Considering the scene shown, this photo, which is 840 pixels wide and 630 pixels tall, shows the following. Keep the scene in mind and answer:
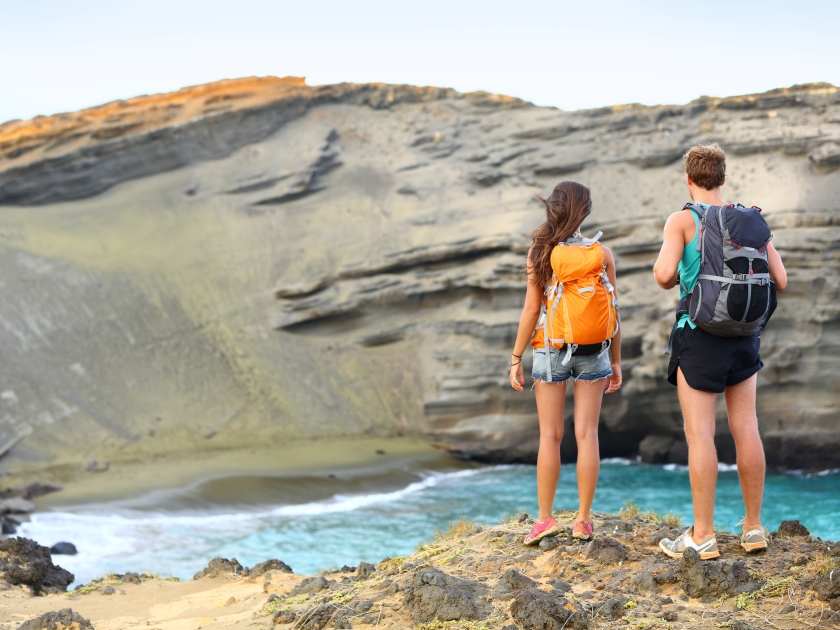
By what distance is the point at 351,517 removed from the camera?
17312mm

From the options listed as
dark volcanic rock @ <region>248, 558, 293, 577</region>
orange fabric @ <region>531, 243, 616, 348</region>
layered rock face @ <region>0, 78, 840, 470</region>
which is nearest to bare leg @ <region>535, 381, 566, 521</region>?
orange fabric @ <region>531, 243, 616, 348</region>

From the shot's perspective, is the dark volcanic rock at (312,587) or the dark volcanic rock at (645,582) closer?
the dark volcanic rock at (645,582)

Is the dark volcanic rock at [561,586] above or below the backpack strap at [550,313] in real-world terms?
below

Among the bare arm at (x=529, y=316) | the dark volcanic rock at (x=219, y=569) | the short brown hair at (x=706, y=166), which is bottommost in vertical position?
the dark volcanic rock at (x=219, y=569)

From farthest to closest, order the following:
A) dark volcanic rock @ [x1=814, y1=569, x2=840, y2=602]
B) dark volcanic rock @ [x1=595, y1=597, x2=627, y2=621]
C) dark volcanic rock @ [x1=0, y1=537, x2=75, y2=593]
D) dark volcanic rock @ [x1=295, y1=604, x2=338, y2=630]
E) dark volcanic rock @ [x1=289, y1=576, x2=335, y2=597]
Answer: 1. dark volcanic rock @ [x1=0, y1=537, x2=75, y2=593]
2. dark volcanic rock @ [x1=289, y1=576, x2=335, y2=597]
3. dark volcanic rock @ [x1=295, y1=604, x2=338, y2=630]
4. dark volcanic rock @ [x1=595, y1=597, x2=627, y2=621]
5. dark volcanic rock @ [x1=814, y1=569, x2=840, y2=602]

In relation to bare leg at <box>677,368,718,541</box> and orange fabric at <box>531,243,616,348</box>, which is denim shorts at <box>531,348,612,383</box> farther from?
bare leg at <box>677,368,718,541</box>

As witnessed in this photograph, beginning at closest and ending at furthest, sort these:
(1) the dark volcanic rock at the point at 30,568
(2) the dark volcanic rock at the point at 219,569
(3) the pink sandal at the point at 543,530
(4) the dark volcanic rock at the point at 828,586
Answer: (4) the dark volcanic rock at the point at 828,586 → (3) the pink sandal at the point at 543,530 → (2) the dark volcanic rock at the point at 219,569 → (1) the dark volcanic rock at the point at 30,568

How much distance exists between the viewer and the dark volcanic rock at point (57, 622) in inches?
197

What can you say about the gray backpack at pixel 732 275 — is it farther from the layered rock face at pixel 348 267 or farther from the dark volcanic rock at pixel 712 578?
the layered rock face at pixel 348 267

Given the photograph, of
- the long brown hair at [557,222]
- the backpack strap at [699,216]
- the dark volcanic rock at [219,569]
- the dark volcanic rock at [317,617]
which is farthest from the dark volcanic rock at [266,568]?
the backpack strap at [699,216]

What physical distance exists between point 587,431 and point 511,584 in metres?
0.98

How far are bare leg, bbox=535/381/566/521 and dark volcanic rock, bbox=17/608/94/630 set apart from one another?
9.10ft

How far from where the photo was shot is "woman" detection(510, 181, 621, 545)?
4758mm

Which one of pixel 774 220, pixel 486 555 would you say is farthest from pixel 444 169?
pixel 486 555
